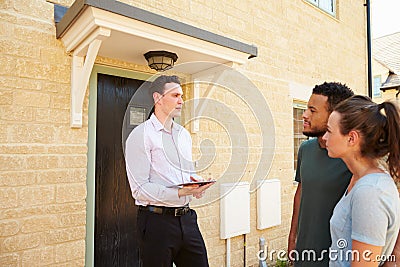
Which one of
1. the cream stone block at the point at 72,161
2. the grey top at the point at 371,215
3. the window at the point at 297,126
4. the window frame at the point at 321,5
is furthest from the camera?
the window frame at the point at 321,5

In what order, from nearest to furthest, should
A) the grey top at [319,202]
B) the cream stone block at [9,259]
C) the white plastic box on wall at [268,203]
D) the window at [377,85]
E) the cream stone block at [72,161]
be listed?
1. the grey top at [319,202]
2. the cream stone block at [9,259]
3. the cream stone block at [72,161]
4. the white plastic box on wall at [268,203]
5. the window at [377,85]

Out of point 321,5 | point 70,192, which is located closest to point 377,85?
point 321,5

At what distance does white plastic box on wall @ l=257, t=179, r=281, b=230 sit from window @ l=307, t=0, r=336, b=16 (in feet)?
11.5

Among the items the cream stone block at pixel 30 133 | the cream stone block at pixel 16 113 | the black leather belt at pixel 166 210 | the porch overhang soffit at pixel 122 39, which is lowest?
the black leather belt at pixel 166 210

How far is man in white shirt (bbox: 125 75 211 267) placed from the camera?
205 centimetres

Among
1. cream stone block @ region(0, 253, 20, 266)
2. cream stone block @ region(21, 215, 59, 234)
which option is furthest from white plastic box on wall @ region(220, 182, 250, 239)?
cream stone block @ region(0, 253, 20, 266)

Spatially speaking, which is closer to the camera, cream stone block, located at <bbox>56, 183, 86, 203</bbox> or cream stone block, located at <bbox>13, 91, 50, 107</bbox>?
cream stone block, located at <bbox>13, 91, 50, 107</bbox>

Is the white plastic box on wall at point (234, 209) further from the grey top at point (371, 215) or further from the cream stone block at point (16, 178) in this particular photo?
the grey top at point (371, 215)

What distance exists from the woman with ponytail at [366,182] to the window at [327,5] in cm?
503

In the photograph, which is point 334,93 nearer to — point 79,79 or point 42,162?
point 79,79

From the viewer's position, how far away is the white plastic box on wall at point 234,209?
369cm

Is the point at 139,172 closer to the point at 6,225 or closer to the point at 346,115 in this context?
the point at 6,225

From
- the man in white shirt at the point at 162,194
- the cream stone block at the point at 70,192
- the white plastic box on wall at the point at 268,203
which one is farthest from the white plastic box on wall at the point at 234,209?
the cream stone block at the point at 70,192

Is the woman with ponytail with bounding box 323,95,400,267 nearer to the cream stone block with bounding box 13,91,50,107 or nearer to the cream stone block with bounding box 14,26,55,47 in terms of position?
the cream stone block with bounding box 13,91,50,107
